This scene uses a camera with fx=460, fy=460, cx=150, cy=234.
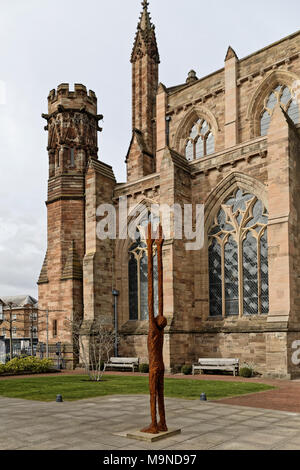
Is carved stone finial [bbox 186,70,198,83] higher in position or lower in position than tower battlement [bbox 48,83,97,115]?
higher

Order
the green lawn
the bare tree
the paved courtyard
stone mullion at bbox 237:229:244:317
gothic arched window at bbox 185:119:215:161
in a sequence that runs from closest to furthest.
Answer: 1. the paved courtyard
2. the green lawn
3. stone mullion at bbox 237:229:244:317
4. the bare tree
5. gothic arched window at bbox 185:119:215:161

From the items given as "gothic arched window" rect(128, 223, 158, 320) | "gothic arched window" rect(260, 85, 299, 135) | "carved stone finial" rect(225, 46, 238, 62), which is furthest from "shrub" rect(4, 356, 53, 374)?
"carved stone finial" rect(225, 46, 238, 62)

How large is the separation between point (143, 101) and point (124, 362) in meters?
17.7

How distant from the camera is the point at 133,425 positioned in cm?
816

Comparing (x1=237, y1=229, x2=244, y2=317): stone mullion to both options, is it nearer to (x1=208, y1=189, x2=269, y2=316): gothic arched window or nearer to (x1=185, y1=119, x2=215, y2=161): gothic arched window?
(x1=208, y1=189, x2=269, y2=316): gothic arched window

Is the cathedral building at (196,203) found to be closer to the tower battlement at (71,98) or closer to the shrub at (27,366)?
the tower battlement at (71,98)

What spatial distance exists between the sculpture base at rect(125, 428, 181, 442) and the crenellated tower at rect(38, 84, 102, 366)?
1824 cm

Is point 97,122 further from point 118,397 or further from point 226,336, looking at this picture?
point 118,397

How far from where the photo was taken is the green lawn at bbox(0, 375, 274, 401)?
41.5 feet

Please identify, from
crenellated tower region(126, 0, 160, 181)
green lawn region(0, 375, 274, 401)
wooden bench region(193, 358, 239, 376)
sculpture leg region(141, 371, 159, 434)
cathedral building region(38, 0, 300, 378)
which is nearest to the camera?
sculpture leg region(141, 371, 159, 434)

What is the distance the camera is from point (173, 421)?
8430mm

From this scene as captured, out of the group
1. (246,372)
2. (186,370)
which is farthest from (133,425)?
(186,370)

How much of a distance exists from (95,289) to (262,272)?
8.92 metres

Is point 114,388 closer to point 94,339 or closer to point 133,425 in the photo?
point 133,425
